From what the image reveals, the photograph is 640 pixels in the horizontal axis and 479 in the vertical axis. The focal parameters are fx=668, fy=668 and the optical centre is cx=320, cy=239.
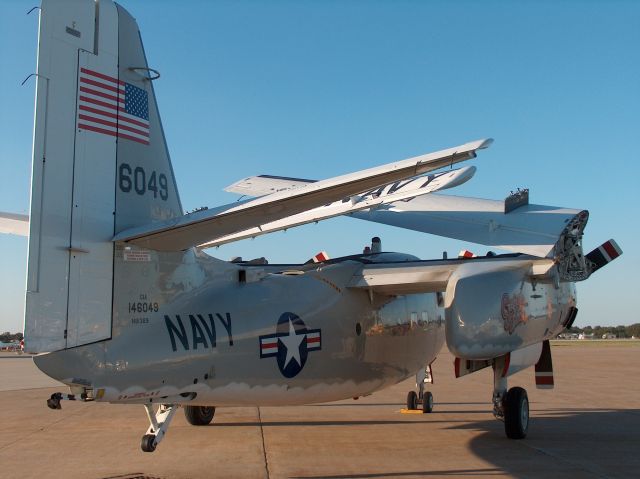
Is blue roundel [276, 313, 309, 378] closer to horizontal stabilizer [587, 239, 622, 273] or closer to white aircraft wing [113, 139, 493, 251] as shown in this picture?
white aircraft wing [113, 139, 493, 251]

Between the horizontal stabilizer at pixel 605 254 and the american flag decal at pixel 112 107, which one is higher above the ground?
the american flag decal at pixel 112 107

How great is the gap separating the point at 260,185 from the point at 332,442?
602 cm

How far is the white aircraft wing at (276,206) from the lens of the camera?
5.74 meters

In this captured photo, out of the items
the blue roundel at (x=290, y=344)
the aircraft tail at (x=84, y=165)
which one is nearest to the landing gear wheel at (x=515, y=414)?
the blue roundel at (x=290, y=344)

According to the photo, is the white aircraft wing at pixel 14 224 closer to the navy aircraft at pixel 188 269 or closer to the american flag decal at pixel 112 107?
the navy aircraft at pixel 188 269

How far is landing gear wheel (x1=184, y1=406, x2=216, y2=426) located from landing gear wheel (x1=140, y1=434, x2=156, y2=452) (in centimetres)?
534

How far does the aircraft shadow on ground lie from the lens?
9633 millimetres

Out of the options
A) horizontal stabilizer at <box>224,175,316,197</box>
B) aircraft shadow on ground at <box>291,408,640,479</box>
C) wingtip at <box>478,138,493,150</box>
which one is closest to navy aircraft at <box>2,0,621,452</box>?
wingtip at <box>478,138,493,150</box>

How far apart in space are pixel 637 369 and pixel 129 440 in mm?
27545

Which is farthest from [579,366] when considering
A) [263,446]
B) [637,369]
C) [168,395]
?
[168,395]

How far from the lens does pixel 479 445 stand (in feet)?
39.1

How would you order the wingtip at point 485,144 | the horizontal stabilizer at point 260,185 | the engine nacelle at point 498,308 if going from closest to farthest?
1. the wingtip at point 485,144
2. the engine nacelle at point 498,308
3. the horizontal stabilizer at point 260,185

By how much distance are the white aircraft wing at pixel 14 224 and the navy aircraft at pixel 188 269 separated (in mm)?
37

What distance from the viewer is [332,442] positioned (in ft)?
39.7
